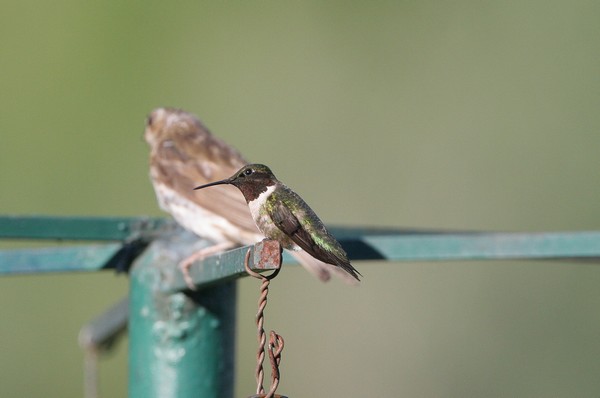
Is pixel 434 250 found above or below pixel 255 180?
above

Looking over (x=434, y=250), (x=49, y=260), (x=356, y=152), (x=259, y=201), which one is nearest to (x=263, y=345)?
(x=259, y=201)

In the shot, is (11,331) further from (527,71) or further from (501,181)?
(527,71)

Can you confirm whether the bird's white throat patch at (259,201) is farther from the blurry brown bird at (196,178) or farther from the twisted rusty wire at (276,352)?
the blurry brown bird at (196,178)

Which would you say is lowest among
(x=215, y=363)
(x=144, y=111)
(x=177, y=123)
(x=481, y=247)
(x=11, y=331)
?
(x=215, y=363)

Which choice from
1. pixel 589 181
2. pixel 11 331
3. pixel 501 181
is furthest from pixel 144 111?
pixel 589 181

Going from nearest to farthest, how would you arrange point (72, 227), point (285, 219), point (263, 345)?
point (263, 345), point (285, 219), point (72, 227)

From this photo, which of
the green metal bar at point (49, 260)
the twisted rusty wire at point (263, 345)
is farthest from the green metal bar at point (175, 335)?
the twisted rusty wire at point (263, 345)

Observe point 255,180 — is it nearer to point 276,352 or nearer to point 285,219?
point 285,219

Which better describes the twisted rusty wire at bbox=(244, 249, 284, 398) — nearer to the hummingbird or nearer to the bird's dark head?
the hummingbird
